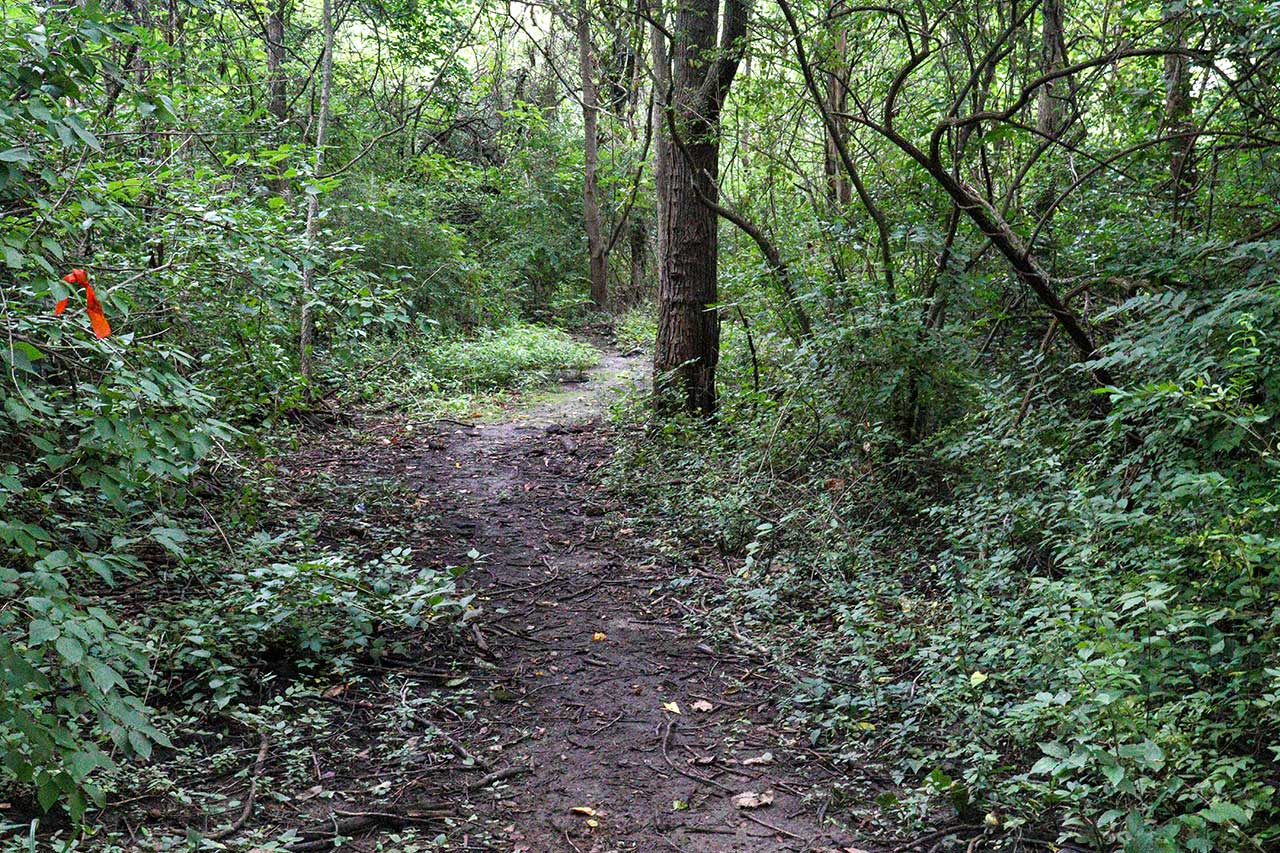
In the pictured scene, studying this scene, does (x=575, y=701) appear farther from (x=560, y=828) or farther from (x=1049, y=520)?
(x=1049, y=520)

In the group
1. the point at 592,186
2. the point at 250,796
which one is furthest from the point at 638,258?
the point at 250,796

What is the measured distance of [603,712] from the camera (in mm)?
4188

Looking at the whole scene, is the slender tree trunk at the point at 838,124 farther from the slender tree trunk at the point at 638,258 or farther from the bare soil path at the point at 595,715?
the slender tree trunk at the point at 638,258

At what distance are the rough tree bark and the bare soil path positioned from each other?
Answer: 1850mm

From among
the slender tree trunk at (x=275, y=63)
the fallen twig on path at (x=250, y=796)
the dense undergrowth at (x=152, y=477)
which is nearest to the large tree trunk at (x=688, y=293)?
the dense undergrowth at (x=152, y=477)

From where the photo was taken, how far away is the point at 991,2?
19.0ft

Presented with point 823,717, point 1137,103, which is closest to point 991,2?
point 1137,103

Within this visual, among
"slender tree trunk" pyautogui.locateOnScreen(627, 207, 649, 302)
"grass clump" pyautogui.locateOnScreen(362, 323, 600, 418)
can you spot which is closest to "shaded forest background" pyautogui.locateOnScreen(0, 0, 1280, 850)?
"grass clump" pyautogui.locateOnScreen(362, 323, 600, 418)

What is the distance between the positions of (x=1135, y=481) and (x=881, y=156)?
4.24m

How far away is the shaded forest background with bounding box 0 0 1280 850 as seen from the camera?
2.81 metres

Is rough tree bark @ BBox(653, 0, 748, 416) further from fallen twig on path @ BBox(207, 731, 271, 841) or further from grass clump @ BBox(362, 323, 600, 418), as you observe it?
fallen twig on path @ BBox(207, 731, 271, 841)

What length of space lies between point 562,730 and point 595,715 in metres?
0.21

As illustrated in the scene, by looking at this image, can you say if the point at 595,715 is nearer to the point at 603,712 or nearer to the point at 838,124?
the point at 603,712

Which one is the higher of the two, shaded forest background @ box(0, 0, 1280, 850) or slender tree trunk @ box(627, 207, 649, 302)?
slender tree trunk @ box(627, 207, 649, 302)
